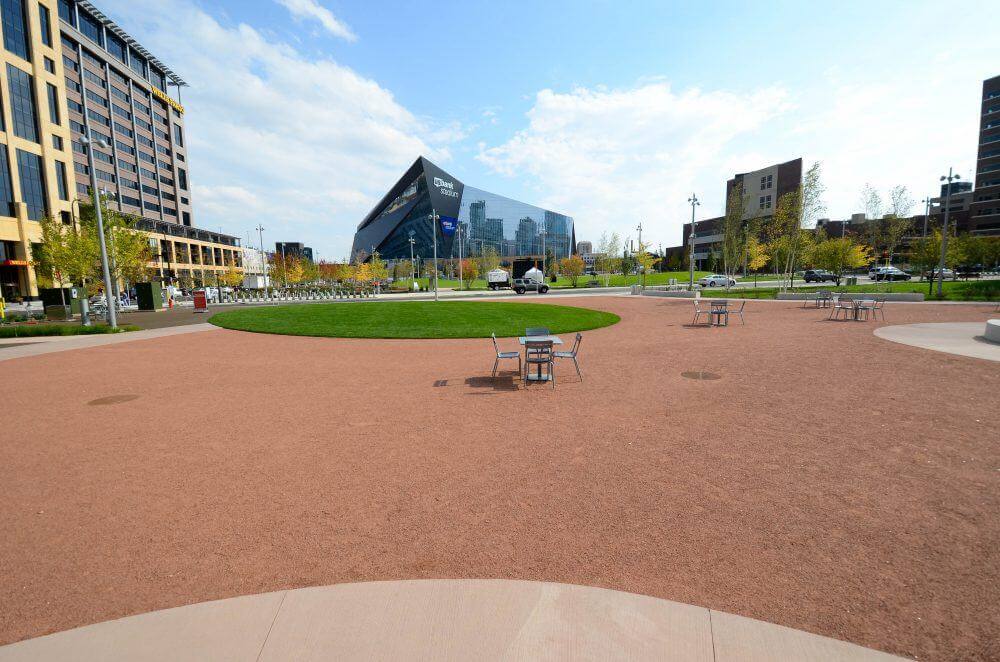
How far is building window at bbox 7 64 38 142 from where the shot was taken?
131 ft

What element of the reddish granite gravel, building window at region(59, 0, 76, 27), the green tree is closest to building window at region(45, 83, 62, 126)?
building window at region(59, 0, 76, 27)

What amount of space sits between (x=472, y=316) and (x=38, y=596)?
19.3 meters

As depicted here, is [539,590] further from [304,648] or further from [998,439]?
[998,439]

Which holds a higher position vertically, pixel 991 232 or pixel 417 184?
pixel 417 184

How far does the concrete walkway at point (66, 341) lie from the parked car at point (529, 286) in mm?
32771

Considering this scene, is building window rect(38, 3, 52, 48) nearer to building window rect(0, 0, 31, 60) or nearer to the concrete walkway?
building window rect(0, 0, 31, 60)

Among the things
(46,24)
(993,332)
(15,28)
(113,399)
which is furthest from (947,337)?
(46,24)

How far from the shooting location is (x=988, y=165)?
8356cm

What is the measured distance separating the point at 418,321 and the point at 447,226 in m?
99.9

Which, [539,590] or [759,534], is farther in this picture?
[759,534]

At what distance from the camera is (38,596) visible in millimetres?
3133

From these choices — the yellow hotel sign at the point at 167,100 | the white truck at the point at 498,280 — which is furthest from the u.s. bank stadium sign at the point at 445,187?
the white truck at the point at 498,280

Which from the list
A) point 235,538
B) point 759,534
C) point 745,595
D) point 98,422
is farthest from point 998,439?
point 98,422

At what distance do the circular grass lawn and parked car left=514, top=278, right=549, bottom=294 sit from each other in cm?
2237
